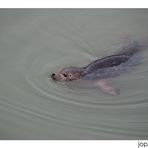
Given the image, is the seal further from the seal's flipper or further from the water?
the water

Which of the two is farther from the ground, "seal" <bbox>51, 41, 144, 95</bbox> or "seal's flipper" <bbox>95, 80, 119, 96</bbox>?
"seal" <bbox>51, 41, 144, 95</bbox>

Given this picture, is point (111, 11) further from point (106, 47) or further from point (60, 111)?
point (60, 111)

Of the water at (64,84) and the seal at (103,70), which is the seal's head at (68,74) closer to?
the seal at (103,70)

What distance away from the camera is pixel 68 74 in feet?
21.8

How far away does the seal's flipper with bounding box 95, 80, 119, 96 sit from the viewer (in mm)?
6362

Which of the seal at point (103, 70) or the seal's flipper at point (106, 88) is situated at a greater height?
the seal at point (103, 70)

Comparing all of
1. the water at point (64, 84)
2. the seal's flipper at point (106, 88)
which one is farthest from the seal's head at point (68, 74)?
the seal's flipper at point (106, 88)

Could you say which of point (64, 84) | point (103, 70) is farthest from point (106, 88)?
point (64, 84)

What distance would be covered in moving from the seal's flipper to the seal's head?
0.37m

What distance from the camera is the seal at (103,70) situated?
6.59m

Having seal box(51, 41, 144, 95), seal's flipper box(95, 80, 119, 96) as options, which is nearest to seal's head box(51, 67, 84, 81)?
seal box(51, 41, 144, 95)

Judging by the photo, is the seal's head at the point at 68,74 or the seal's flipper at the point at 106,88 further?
the seal's head at the point at 68,74

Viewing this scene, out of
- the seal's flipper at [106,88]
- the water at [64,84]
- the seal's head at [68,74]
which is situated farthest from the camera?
the seal's head at [68,74]

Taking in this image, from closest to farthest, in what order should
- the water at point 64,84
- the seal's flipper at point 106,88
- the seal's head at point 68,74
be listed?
the water at point 64,84, the seal's flipper at point 106,88, the seal's head at point 68,74
